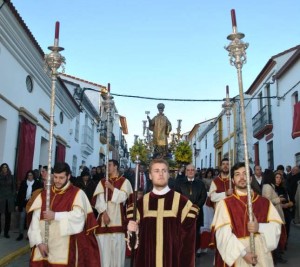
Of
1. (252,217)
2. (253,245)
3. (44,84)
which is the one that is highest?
(44,84)

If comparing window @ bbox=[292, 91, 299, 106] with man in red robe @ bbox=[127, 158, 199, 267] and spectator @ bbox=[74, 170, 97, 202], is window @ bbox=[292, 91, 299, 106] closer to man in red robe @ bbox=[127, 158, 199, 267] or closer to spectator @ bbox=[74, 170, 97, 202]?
spectator @ bbox=[74, 170, 97, 202]

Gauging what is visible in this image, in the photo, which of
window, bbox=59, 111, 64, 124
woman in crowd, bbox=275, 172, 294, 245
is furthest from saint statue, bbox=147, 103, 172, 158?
window, bbox=59, 111, 64, 124

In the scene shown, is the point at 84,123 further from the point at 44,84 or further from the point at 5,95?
the point at 5,95

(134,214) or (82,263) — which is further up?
(134,214)

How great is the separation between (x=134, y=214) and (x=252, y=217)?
42.5 inches

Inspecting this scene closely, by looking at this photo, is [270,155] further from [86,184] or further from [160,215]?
[160,215]

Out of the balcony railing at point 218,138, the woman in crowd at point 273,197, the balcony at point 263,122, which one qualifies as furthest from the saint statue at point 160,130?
the balcony railing at point 218,138

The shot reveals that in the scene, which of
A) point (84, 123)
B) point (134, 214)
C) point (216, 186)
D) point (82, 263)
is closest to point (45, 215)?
point (82, 263)

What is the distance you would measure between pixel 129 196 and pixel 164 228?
2.55m

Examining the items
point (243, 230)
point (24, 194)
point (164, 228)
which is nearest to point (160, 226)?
point (164, 228)

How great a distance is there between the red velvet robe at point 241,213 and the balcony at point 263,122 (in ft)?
50.9

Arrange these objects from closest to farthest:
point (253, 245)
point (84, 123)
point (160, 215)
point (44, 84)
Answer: point (253, 245) < point (160, 215) < point (44, 84) < point (84, 123)

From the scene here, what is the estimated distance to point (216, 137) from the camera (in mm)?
35969

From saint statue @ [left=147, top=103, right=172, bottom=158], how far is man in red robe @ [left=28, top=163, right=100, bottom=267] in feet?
21.3
